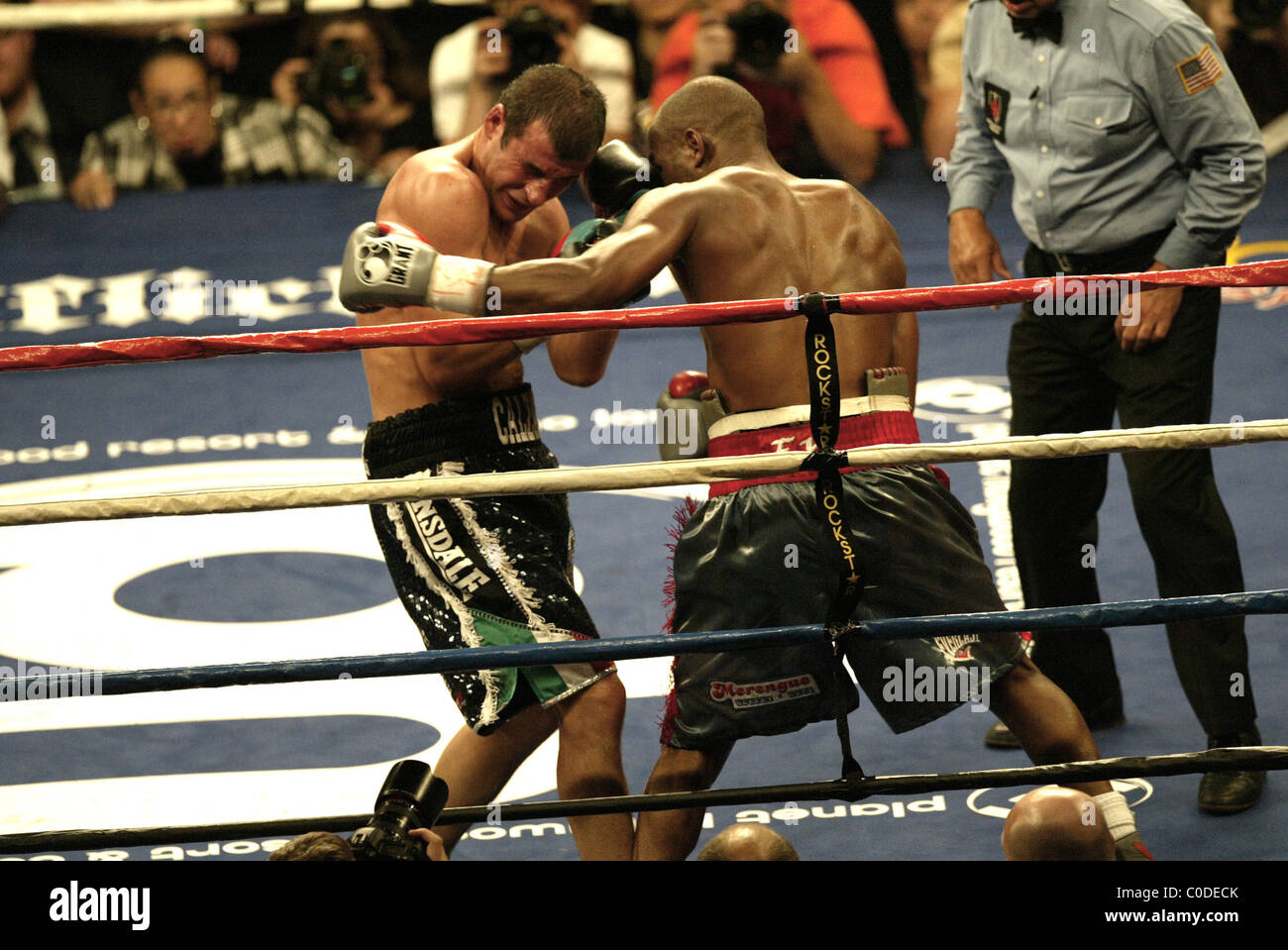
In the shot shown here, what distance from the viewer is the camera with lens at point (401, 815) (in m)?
1.84

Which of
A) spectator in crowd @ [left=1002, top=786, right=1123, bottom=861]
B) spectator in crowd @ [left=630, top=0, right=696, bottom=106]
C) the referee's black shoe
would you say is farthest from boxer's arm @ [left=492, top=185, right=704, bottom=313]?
spectator in crowd @ [left=630, top=0, right=696, bottom=106]

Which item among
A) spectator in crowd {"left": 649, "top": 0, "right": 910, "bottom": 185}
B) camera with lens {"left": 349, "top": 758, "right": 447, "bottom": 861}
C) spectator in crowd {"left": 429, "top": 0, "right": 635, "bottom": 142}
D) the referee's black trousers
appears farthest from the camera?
spectator in crowd {"left": 429, "top": 0, "right": 635, "bottom": 142}

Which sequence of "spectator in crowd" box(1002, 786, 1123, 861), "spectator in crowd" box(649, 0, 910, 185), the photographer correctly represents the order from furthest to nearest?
1. "spectator in crowd" box(649, 0, 910, 185)
2. "spectator in crowd" box(1002, 786, 1123, 861)
3. the photographer

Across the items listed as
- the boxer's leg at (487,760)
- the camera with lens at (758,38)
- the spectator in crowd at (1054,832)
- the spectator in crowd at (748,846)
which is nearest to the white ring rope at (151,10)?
the camera with lens at (758,38)

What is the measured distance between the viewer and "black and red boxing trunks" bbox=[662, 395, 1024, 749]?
243cm

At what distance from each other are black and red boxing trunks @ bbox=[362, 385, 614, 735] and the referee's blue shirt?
4.30ft

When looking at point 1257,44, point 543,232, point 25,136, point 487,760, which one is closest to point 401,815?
point 487,760

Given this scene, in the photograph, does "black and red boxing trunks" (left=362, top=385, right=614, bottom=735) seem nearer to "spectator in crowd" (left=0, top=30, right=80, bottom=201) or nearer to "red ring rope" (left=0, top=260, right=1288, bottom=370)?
"red ring rope" (left=0, top=260, right=1288, bottom=370)

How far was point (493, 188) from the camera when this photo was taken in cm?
274

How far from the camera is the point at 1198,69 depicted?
3080 millimetres

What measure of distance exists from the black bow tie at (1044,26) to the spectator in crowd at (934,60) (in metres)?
4.31

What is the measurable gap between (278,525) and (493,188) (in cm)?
215
